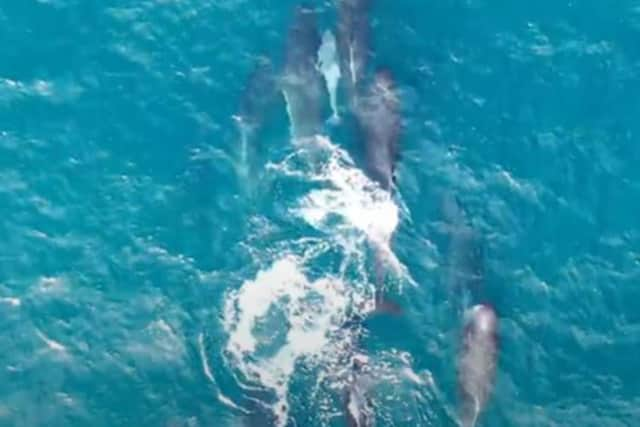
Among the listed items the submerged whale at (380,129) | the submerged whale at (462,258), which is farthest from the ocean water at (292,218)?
the submerged whale at (380,129)

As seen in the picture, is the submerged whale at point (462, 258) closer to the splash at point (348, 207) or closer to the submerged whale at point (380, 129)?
the splash at point (348, 207)

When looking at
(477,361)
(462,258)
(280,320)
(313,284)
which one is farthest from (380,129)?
(477,361)

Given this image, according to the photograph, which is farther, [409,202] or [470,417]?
[409,202]

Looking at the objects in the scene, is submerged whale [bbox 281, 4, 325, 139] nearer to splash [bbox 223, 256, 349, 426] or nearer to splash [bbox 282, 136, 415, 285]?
splash [bbox 282, 136, 415, 285]

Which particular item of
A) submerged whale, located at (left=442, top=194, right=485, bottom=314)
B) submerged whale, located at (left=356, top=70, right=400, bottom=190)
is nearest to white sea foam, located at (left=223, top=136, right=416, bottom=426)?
submerged whale, located at (left=356, top=70, right=400, bottom=190)

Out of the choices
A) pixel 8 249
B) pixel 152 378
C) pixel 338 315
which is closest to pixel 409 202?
pixel 338 315

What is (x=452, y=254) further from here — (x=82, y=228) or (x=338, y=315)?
(x=82, y=228)
